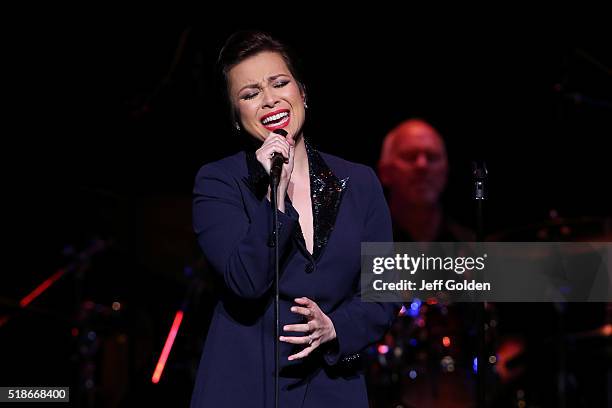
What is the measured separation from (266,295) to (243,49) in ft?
2.10

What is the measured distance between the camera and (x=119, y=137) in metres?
5.22

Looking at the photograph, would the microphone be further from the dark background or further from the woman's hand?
the dark background

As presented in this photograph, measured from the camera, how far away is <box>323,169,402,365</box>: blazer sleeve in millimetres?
1946

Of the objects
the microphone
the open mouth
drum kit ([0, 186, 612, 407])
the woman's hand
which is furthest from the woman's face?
drum kit ([0, 186, 612, 407])

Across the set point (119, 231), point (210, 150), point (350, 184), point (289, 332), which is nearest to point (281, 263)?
point (289, 332)

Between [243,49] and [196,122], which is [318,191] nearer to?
[243,49]

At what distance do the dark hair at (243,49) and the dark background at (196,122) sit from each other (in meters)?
2.61

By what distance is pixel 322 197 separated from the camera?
211 centimetres

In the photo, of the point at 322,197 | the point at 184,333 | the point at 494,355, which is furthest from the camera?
the point at 184,333

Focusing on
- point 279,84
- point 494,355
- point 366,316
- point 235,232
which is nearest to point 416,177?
point 494,355

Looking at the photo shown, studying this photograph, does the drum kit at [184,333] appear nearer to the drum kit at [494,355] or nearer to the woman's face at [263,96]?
the drum kit at [494,355]

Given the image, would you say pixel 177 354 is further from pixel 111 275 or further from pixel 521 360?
pixel 521 360

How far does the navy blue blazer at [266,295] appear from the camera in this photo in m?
1.88

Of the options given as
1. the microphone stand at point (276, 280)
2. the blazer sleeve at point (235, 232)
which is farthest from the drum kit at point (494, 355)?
the microphone stand at point (276, 280)
